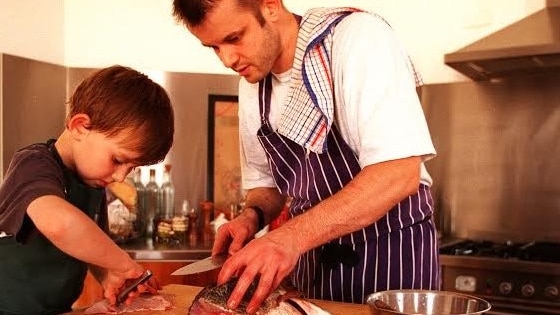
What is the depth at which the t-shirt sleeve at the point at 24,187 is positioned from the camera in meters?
1.21

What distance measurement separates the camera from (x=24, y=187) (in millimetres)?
1229

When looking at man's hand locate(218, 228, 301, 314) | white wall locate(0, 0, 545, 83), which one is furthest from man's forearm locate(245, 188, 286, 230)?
white wall locate(0, 0, 545, 83)

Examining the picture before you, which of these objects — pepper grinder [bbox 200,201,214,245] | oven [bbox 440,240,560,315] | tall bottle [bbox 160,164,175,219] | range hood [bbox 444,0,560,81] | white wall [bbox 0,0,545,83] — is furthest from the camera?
tall bottle [bbox 160,164,175,219]

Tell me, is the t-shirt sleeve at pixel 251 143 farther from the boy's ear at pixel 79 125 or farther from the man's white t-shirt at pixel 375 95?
the boy's ear at pixel 79 125

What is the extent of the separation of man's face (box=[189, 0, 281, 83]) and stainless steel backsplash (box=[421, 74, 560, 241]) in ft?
5.47

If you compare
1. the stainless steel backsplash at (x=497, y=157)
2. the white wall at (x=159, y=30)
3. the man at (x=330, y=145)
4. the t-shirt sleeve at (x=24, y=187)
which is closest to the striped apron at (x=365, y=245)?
the man at (x=330, y=145)

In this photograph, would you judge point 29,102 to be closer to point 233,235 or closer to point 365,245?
point 233,235

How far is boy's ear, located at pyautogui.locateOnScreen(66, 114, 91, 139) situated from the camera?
1351mm

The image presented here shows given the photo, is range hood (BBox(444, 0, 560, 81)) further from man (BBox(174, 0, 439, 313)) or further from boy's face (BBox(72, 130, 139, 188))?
boy's face (BBox(72, 130, 139, 188))

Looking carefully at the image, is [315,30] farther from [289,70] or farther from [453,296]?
[453,296]

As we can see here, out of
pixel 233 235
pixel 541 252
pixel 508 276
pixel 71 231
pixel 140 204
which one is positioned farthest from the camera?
pixel 140 204

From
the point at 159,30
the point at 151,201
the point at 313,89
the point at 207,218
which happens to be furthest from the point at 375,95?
the point at 159,30

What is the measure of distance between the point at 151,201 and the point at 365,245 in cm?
178

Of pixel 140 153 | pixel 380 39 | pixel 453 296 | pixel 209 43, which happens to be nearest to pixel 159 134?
pixel 140 153
